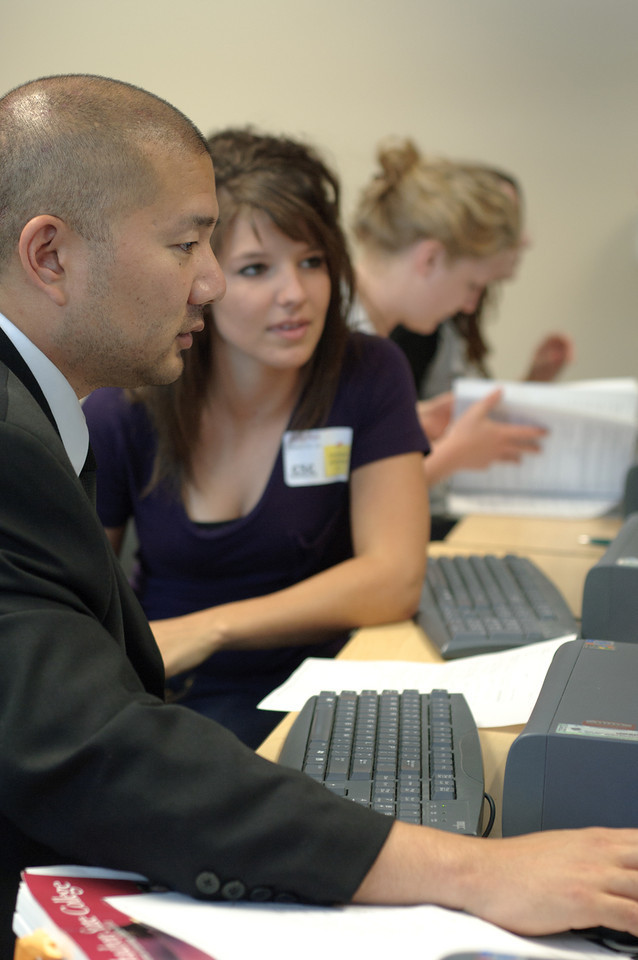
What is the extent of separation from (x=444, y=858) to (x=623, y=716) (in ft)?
0.67

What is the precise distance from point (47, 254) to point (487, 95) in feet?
9.38

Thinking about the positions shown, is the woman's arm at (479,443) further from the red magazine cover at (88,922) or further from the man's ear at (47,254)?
the red magazine cover at (88,922)

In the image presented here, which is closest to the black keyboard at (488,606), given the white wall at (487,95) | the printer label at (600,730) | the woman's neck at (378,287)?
the printer label at (600,730)

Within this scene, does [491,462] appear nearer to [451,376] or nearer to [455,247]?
[455,247]

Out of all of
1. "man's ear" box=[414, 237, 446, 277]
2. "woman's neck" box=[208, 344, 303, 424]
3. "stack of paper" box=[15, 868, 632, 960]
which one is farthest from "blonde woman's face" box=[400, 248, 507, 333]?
"stack of paper" box=[15, 868, 632, 960]

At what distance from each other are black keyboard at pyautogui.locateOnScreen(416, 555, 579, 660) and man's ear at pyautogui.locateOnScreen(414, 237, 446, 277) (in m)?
1.02

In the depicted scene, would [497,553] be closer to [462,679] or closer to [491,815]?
[462,679]

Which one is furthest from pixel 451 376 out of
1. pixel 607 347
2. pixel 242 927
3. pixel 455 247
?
pixel 242 927

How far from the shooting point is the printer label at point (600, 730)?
0.73m

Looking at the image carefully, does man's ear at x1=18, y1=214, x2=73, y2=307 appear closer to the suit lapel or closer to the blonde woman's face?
the suit lapel

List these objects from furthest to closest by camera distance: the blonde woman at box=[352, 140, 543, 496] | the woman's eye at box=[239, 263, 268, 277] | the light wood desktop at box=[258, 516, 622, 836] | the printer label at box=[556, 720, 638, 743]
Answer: the blonde woman at box=[352, 140, 543, 496]
the woman's eye at box=[239, 263, 268, 277]
the light wood desktop at box=[258, 516, 622, 836]
the printer label at box=[556, 720, 638, 743]

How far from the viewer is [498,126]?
11.0ft

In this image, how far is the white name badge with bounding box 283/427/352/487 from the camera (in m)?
→ 1.56

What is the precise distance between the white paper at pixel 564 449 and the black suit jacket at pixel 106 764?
169 centimetres
